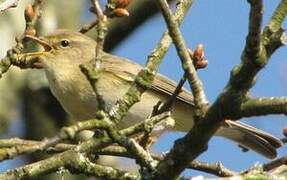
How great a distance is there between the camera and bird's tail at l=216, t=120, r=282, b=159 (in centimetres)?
586

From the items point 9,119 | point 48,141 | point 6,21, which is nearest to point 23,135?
point 9,119

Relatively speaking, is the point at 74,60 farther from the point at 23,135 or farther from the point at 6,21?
the point at 6,21

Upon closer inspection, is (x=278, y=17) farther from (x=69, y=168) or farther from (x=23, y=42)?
(x=23, y=42)

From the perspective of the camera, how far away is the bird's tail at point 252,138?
5.86 metres

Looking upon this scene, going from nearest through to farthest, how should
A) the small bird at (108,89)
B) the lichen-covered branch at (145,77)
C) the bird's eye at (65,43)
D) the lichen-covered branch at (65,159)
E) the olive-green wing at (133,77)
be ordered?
1. the lichen-covered branch at (65,159)
2. the lichen-covered branch at (145,77)
3. the small bird at (108,89)
4. the olive-green wing at (133,77)
5. the bird's eye at (65,43)

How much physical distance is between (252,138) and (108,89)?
50.5 inches

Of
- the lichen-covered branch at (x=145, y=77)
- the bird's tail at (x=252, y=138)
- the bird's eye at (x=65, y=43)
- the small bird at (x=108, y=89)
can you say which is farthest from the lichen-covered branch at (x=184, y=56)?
the bird's eye at (x=65, y=43)

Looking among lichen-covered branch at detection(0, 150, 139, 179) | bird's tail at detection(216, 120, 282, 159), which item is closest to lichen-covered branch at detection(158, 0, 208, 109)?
lichen-covered branch at detection(0, 150, 139, 179)

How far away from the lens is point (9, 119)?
888 centimetres

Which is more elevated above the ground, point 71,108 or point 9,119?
point 71,108

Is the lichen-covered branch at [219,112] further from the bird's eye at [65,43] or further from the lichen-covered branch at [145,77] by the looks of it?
the bird's eye at [65,43]

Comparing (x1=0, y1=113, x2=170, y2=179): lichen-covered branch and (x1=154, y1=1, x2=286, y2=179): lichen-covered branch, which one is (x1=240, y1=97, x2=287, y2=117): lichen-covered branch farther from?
(x1=0, y1=113, x2=170, y2=179): lichen-covered branch

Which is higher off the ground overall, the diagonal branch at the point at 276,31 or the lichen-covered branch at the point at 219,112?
the diagonal branch at the point at 276,31

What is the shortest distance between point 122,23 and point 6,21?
4.61 ft
